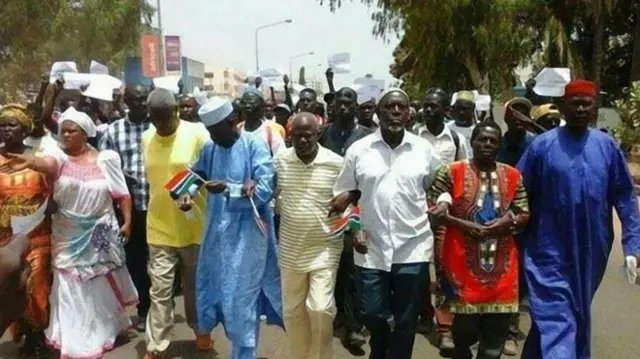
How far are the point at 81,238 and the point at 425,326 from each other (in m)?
2.86

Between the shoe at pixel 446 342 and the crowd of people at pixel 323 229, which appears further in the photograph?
the shoe at pixel 446 342

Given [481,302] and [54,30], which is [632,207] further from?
[54,30]

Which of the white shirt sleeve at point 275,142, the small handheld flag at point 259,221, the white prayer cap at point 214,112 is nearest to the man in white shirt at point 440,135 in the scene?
the white shirt sleeve at point 275,142

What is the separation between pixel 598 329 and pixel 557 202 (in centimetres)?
242

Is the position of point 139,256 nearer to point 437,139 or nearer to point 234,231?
point 234,231

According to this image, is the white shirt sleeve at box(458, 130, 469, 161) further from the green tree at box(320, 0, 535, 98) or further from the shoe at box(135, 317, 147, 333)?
the green tree at box(320, 0, 535, 98)

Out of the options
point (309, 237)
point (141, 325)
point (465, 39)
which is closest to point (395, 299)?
point (309, 237)

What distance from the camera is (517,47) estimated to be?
77.8 ft

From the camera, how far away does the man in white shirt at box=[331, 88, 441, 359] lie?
504 cm

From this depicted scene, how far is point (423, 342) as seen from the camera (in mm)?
6531

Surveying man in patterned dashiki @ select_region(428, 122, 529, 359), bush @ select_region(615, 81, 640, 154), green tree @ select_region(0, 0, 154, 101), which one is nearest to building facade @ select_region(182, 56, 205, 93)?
green tree @ select_region(0, 0, 154, 101)

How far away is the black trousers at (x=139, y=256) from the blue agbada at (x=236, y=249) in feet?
4.63

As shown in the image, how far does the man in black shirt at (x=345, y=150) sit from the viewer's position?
6.49 meters

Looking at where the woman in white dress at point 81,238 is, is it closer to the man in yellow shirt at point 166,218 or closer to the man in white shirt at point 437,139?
the man in yellow shirt at point 166,218
